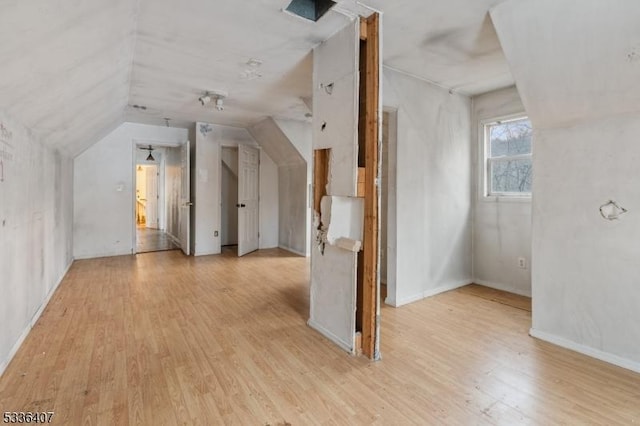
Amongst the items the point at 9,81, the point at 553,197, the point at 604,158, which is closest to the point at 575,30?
the point at 604,158

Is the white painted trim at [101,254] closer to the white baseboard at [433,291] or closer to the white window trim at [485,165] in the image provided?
the white baseboard at [433,291]

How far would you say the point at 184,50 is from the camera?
2.96 metres

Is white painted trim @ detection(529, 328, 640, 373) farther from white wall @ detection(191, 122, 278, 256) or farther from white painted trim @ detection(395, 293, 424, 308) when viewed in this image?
white wall @ detection(191, 122, 278, 256)

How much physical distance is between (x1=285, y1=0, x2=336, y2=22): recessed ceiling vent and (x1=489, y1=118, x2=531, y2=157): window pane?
2866 mm

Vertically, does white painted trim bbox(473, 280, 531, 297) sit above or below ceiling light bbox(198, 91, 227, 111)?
below

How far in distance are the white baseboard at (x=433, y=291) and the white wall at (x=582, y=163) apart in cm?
115

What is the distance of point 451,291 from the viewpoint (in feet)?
13.1

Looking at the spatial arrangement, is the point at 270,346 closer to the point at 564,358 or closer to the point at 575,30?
the point at 564,358

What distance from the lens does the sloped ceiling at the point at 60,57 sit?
1.51m

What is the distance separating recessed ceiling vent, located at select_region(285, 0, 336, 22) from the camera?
2.34 metres

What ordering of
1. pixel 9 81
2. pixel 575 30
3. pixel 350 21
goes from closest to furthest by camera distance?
pixel 9 81, pixel 575 30, pixel 350 21

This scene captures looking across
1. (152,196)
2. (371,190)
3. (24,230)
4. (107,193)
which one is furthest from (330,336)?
(152,196)

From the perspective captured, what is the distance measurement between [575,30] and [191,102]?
4.37 meters

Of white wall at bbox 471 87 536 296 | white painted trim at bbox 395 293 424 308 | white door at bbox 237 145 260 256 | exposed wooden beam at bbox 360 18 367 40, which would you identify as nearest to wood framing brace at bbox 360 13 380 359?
exposed wooden beam at bbox 360 18 367 40
